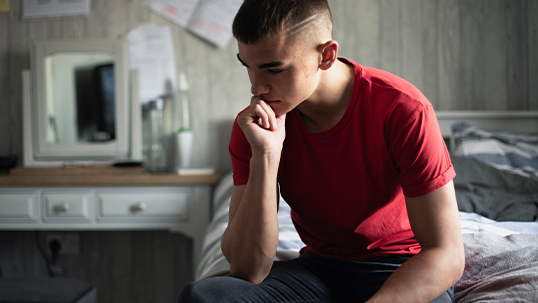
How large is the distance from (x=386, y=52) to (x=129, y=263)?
5.43ft

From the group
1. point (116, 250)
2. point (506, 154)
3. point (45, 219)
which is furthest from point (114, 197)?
point (506, 154)

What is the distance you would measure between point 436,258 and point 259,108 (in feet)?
1.27

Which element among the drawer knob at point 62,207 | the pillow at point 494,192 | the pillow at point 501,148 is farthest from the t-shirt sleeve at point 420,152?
the drawer knob at point 62,207

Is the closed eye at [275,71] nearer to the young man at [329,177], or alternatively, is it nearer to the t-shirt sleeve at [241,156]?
the young man at [329,177]

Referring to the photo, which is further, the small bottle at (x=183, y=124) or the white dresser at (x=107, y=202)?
the small bottle at (x=183, y=124)

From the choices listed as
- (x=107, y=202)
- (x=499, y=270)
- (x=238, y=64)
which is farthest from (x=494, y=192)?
(x=107, y=202)

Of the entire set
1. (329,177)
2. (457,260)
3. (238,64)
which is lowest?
(457,260)

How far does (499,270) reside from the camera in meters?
0.71

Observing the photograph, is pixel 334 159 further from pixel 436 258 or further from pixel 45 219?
pixel 45 219

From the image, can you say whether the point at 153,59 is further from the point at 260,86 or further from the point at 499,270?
the point at 499,270

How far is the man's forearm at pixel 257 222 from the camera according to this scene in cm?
72

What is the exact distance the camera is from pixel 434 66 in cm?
191

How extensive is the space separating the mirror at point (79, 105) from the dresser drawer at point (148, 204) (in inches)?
14.5

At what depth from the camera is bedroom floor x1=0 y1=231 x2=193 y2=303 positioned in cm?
199
